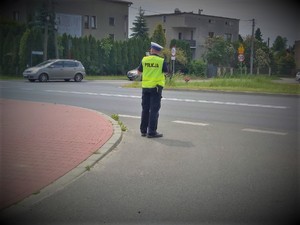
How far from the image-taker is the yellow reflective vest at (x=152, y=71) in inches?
319

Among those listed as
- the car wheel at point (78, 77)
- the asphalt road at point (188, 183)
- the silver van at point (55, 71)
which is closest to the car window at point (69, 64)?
the silver van at point (55, 71)

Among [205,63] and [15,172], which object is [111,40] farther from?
[15,172]

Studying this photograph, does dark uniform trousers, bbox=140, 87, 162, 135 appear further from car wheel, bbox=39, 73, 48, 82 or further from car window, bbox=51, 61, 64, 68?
car window, bbox=51, 61, 64, 68

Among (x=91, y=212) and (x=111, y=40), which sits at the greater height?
(x=111, y=40)

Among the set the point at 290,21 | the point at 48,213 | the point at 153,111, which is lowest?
the point at 48,213

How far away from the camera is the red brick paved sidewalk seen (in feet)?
16.1

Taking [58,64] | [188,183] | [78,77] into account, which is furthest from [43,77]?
[188,183]

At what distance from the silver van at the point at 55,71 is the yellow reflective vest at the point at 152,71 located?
21.2 m

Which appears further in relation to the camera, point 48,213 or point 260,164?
point 260,164

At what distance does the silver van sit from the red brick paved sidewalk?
667 inches

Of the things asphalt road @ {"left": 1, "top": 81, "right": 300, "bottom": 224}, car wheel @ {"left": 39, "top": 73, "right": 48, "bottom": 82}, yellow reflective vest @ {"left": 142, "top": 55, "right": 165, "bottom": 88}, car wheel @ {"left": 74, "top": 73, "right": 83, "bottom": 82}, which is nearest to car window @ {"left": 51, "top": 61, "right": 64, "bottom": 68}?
car wheel @ {"left": 39, "top": 73, "right": 48, "bottom": 82}

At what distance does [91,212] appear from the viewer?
4070 mm

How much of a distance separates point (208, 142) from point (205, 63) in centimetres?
4311

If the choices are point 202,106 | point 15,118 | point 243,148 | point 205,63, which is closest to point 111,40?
point 205,63
